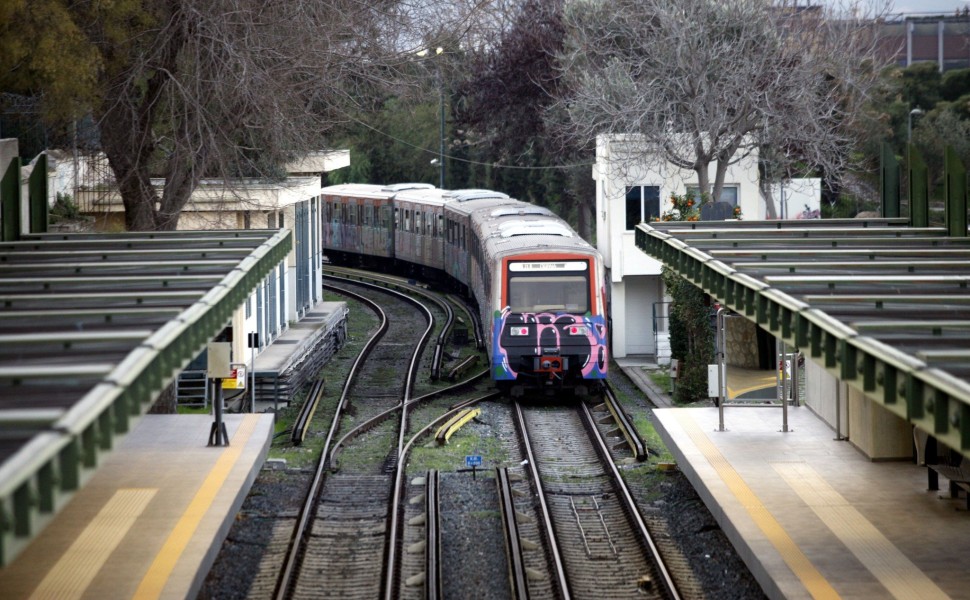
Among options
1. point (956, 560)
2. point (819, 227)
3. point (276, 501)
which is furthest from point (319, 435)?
point (956, 560)

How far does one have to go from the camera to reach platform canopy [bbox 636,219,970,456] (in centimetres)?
800

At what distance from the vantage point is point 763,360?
84.6ft

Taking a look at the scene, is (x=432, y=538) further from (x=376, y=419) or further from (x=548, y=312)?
(x=548, y=312)

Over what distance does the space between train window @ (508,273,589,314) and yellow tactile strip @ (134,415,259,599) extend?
5795mm

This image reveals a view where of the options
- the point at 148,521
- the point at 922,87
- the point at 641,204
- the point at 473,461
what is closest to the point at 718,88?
the point at 641,204

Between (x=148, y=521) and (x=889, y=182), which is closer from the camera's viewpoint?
(x=148, y=521)

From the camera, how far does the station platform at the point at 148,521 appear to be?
10.9 metres

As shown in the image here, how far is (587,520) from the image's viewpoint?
14898 millimetres

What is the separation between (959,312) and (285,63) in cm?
1227

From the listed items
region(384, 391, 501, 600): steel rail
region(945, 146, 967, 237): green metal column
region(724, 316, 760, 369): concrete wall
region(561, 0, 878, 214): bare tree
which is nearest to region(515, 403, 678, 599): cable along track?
region(384, 391, 501, 600): steel rail

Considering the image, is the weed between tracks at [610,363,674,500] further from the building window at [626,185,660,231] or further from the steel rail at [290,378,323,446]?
the building window at [626,185,660,231]

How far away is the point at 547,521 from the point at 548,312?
297 inches

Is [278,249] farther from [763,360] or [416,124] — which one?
[416,124]

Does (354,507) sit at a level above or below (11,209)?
below
